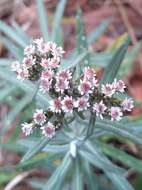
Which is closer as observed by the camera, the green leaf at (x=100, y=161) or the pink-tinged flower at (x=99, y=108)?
the pink-tinged flower at (x=99, y=108)

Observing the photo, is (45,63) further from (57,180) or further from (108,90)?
(57,180)

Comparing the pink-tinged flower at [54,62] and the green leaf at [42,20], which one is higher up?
the green leaf at [42,20]

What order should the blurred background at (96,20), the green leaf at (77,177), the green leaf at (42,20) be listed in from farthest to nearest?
the blurred background at (96,20), the green leaf at (42,20), the green leaf at (77,177)

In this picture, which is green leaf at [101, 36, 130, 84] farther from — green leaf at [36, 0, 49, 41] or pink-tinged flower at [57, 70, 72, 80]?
green leaf at [36, 0, 49, 41]

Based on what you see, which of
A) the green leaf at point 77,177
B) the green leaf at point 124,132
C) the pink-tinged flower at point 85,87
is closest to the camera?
the pink-tinged flower at point 85,87

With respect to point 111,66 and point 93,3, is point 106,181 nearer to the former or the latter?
point 111,66

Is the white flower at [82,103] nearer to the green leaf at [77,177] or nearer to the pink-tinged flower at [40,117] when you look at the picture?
the pink-tinged flower at [40,117]

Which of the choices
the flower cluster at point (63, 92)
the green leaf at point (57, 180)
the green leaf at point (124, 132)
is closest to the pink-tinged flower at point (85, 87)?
the flower cluster at point (63, 92)

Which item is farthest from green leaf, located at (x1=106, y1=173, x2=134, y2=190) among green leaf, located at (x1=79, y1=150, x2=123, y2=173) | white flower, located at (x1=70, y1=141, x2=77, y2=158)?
white flower, located at (x1=70, y1=141, x2=77, y2=158)
